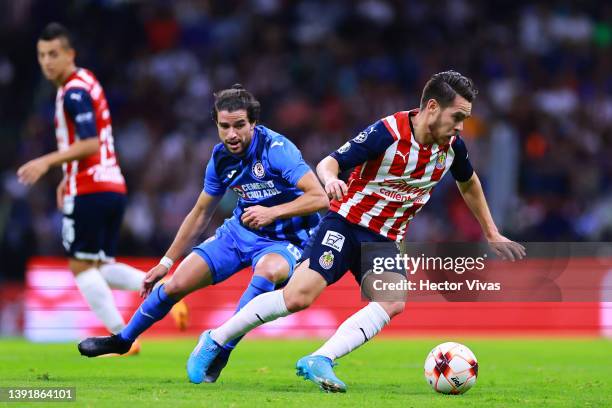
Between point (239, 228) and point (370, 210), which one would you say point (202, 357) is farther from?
point (370, 210)

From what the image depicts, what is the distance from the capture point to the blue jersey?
24.5 ft

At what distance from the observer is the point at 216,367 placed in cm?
734

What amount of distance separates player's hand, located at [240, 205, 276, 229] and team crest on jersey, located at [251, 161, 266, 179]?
533 millimetres

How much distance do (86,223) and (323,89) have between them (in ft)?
26.9

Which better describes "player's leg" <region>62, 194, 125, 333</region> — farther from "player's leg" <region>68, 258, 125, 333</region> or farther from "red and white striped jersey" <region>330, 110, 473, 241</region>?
"red and white striped jersey" <region>330, 110, 473, 241</region>

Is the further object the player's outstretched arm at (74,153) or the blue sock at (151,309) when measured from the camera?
the player's outstretched arm at (74,153)

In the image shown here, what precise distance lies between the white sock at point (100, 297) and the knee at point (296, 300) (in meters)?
2.79

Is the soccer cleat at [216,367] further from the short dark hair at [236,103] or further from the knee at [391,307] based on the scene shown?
the short dark hair at [236,103]

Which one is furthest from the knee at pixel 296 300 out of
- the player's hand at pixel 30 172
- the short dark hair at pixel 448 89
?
the player's hand at pixel 30 172

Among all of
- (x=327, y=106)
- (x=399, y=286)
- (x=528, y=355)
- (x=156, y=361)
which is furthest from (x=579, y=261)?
(x=399, y=286)

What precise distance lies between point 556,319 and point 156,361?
5793 mm

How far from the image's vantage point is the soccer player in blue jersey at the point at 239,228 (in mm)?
7359

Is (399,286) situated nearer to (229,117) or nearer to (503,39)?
(229,117)

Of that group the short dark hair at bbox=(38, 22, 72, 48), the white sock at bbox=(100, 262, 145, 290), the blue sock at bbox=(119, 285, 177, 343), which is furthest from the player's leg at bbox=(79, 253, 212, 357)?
the short dark hair at bbox=(38, 22, 72, 48)
